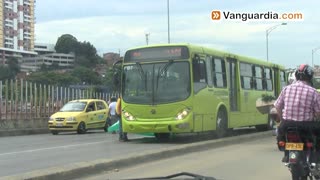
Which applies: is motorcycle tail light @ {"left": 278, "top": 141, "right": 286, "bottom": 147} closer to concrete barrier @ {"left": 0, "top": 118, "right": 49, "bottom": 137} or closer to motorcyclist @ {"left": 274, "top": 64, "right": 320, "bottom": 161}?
motorcyclist @ {"left": 274, "top": 64, "right": 320, "bottom": 161}

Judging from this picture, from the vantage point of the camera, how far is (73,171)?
947 centimetres

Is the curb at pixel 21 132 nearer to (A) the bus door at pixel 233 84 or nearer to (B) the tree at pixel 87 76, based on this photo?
(A) the bus door at pixel 233 84

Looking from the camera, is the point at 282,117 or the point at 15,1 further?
the point at 15,1

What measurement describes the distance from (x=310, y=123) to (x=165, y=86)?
889 cm

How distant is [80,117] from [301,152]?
730 inches

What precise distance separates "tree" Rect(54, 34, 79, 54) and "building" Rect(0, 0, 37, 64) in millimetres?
9503

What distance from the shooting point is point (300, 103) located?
724cm

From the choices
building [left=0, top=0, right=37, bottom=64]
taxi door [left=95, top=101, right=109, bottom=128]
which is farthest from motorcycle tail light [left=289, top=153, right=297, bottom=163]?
building [left=0, top=0, right=37, bottom=64]

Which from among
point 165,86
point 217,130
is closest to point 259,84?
point 217,130

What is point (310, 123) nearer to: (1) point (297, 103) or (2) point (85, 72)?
(1) point (297, 103)

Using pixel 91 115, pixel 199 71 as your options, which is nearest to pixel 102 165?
pixel 199 71

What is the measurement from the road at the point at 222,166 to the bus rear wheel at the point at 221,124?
9.79ft

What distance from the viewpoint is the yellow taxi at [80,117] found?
24422 millimetres

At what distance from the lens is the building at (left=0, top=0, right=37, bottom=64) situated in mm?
110125
